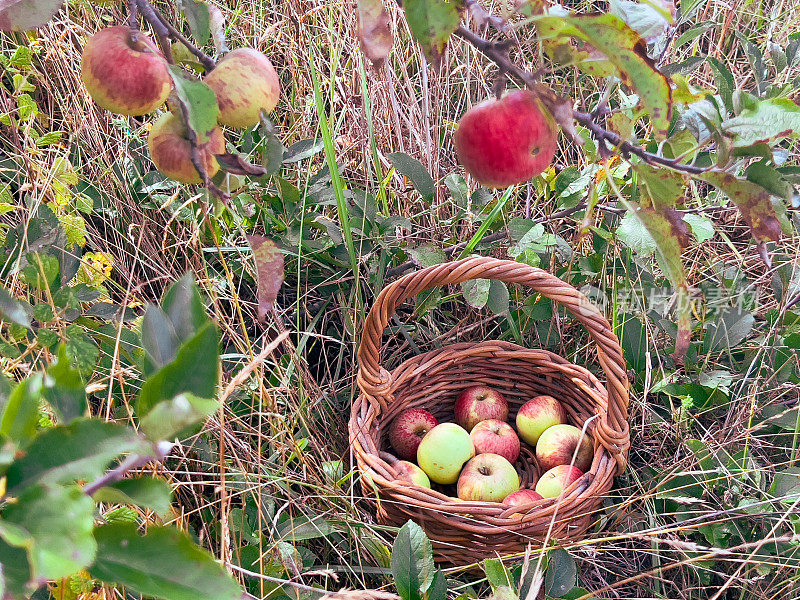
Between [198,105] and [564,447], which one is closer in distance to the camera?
[198,105]

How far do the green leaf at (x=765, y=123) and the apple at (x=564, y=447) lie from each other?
32.3 inches

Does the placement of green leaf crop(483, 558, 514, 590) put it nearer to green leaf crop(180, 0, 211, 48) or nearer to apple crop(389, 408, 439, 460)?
apple crop(389, 408, 439, 460)

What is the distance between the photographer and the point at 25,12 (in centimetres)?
40

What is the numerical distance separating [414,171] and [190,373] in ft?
2.92

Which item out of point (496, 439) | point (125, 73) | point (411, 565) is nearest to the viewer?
point (125, 73)

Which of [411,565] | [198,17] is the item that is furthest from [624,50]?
[411,565]

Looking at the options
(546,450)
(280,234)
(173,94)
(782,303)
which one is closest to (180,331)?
(173,94)

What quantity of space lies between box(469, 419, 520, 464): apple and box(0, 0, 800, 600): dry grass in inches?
7.4

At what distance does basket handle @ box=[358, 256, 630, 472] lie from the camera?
0.99 meters

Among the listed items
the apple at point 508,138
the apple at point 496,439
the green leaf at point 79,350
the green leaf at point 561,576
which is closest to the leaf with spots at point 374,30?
the apple at point 508,138

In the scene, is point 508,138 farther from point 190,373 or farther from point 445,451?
point 445,451

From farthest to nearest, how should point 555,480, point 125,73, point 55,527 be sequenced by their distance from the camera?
point 555,480 < point 125,73 < point 55,527

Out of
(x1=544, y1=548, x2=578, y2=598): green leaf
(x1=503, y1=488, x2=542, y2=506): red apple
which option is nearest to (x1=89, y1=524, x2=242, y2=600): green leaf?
(x1=544, y1=548, x2=578, y2=598): green leaf

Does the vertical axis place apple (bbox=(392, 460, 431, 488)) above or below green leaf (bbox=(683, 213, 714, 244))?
below
